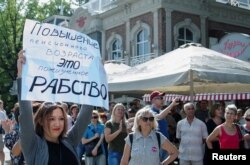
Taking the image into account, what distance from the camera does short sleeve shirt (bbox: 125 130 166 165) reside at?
16.7 feet

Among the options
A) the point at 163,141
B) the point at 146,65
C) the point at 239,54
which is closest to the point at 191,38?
the point at 239,54

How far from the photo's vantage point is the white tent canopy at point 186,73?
732cm

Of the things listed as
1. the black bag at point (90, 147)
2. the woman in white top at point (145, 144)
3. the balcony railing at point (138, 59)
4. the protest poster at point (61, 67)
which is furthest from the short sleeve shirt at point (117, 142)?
the balcony railing at point (138, 59)

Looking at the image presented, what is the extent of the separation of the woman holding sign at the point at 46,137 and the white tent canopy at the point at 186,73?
14.4 ft

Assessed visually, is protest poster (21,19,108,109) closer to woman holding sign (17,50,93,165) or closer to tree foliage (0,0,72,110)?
woman holding sign (17,50,93,165)

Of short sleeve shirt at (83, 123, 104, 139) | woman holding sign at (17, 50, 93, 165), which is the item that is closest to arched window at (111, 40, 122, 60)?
short sleeve shirt at (83, 123, 104, 139)

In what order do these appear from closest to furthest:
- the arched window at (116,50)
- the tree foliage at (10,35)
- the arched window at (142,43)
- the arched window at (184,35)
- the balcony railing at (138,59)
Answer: the balcony railing at (138,59) < the arched window at (184,35) < the arched window at (142,43) < the arched window at (116,50) < the tree foliage at (10,35)

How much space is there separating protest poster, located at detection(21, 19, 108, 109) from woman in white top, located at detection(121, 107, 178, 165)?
1334 mm

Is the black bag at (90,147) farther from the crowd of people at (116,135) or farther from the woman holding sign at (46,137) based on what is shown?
the woman holding sign at (46,137)

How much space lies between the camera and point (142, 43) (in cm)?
2270

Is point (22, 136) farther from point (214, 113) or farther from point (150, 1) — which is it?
point (150, 1)

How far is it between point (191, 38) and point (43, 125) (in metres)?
19.9

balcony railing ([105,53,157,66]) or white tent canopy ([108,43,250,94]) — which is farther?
balcony railing ([105,53,157,66])

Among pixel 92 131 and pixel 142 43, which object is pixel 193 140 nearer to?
pixel 92 131
